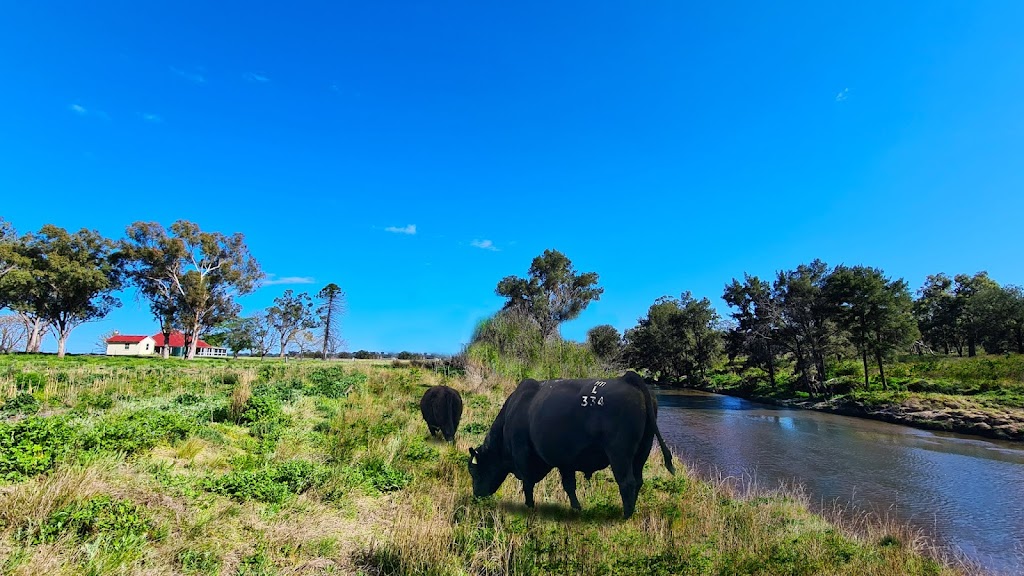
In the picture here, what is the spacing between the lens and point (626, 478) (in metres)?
5.84

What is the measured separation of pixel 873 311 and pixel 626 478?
1466 inches

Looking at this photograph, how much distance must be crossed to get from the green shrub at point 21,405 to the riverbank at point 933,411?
115 ft

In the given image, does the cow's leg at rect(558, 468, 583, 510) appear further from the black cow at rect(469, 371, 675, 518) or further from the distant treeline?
the distant treeline

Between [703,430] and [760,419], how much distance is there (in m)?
6.83

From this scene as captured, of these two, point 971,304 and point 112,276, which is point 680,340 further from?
point 112,276

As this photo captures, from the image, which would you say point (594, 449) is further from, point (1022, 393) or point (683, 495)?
point (1022, 393)

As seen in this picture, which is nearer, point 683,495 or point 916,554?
point 916,554

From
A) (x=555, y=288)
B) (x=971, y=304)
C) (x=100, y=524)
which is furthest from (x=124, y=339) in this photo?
(x=971, y=304)

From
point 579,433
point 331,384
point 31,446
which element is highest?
point 579,433

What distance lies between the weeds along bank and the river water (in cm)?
264

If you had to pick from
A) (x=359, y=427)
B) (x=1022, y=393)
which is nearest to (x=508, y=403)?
(x=359, y=427)

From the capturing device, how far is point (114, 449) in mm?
6559

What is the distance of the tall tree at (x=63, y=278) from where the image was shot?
4119 centimetres

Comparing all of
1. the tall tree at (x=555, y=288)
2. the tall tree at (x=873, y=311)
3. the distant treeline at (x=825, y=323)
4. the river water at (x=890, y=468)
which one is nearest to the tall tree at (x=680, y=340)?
the distant treeline at (x=825, y=323)
